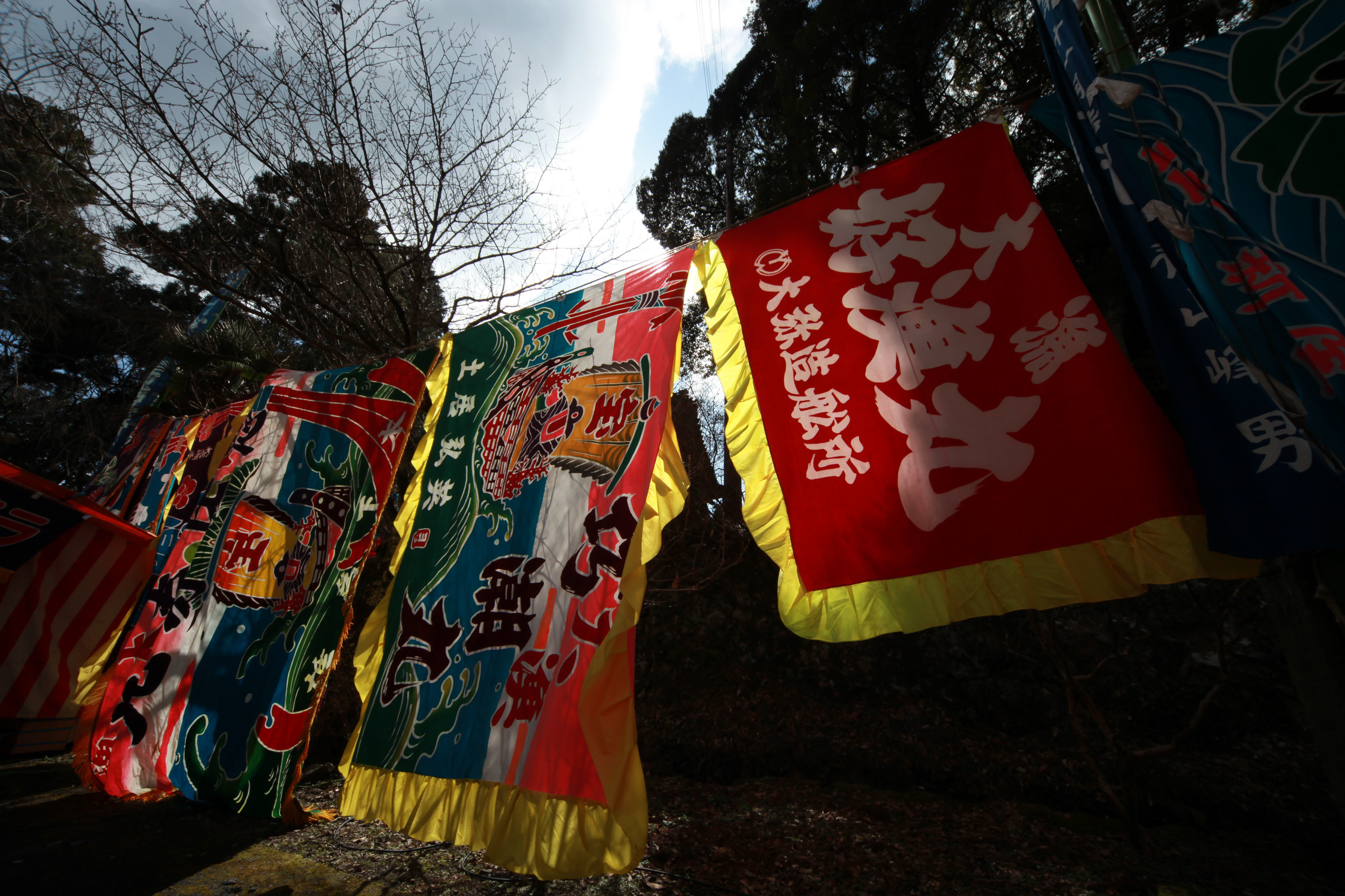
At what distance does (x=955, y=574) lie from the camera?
1924 mm

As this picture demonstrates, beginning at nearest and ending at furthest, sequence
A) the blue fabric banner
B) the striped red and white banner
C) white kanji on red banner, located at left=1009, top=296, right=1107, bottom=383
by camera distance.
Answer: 1. the blue fabric banner
2. white kanji on red banner, located at left=1009, top=296, right=1107, bottom=383
3. the striped red and white banner

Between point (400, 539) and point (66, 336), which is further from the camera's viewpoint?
point (66, 336)

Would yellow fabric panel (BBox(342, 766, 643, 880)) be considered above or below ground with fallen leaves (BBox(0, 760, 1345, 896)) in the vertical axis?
above

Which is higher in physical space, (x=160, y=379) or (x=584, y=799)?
(x=160, y=379)

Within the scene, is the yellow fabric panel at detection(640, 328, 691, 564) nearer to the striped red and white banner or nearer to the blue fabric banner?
the blue fabric banner

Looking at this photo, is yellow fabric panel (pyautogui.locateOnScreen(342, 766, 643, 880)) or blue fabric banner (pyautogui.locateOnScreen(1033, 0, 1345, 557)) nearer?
blue fabric banner (pyautogui.locateOnScreen(1033, 0, 1345, 557))

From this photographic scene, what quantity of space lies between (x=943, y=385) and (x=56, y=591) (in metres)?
5.69

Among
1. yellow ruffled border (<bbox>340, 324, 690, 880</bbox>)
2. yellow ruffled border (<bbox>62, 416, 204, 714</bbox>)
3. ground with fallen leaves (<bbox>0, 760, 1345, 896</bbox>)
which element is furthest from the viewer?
yellow ruffled border (<bbox>62, 416, 204, 714</bbox>)

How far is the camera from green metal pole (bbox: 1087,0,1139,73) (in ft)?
6.67

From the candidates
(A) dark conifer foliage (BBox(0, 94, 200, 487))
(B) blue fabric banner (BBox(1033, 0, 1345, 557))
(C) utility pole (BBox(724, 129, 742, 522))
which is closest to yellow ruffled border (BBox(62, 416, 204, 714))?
(A) dark conifer foliage (BBox(0, 94, 200, 487))

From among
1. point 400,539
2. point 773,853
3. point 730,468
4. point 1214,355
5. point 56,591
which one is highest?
point 730,468

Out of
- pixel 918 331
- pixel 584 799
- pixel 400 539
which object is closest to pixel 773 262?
pixel 918 331

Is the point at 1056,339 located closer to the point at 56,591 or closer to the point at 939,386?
the point at 939,386

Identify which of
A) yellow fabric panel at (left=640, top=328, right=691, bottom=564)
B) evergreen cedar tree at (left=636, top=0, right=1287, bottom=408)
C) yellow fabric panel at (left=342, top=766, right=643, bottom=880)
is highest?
evergreen cedar tree at (left=636, top=0, right=1287, bottom=408)
